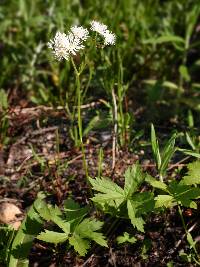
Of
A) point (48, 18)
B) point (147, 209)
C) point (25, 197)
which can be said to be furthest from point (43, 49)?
point (147, 209)

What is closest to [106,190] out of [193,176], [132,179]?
[132,179]

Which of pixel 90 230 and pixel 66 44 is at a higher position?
pixel 66 44

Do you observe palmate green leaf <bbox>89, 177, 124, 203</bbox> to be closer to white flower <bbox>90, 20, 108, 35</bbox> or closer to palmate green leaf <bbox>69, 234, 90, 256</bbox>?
palmate green leaf <bbox>69, 234, 90, 256</bbox>

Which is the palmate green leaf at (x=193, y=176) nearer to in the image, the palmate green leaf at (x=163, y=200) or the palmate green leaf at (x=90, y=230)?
the palmate green leaf at (x=163, y=200)

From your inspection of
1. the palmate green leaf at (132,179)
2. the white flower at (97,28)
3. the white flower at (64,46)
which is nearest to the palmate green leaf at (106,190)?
the palmate green leaf at (132,179)

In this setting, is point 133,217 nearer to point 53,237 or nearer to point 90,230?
point 90,230

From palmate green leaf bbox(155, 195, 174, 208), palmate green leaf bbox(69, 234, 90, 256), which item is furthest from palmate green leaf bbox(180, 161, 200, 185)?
palmate green leaf bbox(69, 234, 90, 256)

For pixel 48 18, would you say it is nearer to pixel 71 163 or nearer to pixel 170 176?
pixel 71 163
